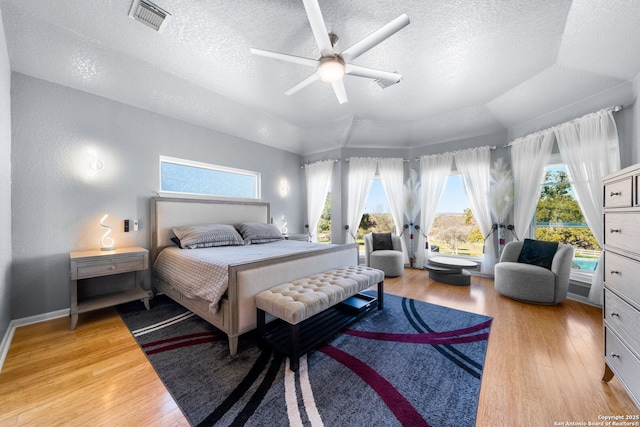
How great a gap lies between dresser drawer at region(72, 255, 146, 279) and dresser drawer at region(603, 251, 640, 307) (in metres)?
4.07

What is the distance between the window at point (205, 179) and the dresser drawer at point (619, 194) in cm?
449

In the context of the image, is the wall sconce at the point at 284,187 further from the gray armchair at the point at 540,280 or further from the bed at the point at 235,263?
the gray armchair at the point at 540,280

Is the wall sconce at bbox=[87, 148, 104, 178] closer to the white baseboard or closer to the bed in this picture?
the bed

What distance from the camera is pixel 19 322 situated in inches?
91.7

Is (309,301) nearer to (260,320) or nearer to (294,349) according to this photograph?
(294,349)

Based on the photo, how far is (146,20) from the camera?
80.7 inches

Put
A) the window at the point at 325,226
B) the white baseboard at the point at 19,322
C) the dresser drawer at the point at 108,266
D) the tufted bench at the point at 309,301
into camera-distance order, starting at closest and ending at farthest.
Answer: the tufted bench at the point at 309,301 → the white baseboard at the point at 19,322 → the dresser drawer at the point at 108,266 → the window at the point at 325,226

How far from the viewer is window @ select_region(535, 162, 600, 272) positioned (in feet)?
10.4

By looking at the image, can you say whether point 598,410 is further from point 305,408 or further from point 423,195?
point 423,195

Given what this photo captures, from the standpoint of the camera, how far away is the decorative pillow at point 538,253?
3076 mm

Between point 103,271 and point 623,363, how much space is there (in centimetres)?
424

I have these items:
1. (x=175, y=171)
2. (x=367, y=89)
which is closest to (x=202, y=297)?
(x=175, y=171)

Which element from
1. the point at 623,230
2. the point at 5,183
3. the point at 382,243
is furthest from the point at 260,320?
the point at 382,243

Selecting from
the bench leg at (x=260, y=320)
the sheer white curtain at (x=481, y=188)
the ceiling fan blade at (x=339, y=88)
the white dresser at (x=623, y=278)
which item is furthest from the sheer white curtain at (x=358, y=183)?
the white dresser at (x=623, y=278)
